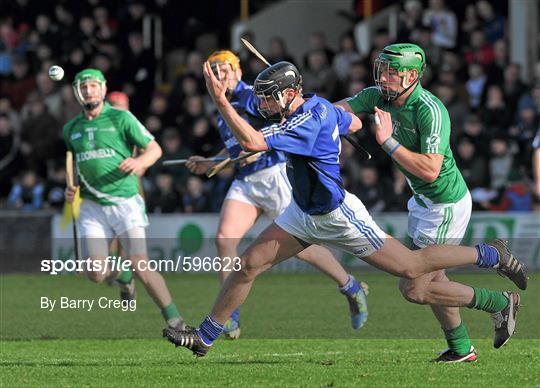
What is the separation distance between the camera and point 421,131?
9.52m

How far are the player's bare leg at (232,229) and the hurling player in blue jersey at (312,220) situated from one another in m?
2.20

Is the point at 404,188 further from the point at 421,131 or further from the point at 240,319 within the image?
the point at 421,131

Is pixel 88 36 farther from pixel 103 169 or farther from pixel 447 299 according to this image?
pixel 447 299

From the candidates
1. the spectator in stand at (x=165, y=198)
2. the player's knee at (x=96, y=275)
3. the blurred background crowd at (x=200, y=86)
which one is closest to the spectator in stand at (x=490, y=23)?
the blurred background crowd at (x=200, y=86)

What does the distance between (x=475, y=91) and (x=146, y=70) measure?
5.42 metres

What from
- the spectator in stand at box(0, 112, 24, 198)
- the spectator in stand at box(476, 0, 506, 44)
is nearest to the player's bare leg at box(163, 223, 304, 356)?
the spectator in stand at box(476, 0, 506, 44)

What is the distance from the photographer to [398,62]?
958cm

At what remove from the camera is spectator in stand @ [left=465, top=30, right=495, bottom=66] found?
65.6 feet

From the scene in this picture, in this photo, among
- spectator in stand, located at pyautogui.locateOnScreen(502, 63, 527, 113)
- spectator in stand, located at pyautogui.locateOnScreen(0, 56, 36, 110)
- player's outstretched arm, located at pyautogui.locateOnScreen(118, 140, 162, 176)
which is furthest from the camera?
spectator in stand, located at pyautogui.locateOnScreen(0, 56, 36, 110)

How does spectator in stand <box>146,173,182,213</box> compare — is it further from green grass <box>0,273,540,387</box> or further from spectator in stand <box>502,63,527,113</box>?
spectator in stand <box>502,63,527,113</box>

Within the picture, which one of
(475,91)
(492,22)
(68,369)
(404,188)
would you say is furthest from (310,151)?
(492,22)

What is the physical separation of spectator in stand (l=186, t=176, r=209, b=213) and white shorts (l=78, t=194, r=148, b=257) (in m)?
6.76

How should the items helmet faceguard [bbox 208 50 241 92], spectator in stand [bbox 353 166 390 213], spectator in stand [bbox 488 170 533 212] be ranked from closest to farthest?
helmet faceguard [bbox 208 50 241 92] → spectator in stand [bbox 488 170 533 212] → spectator in stand [bbox 353 166 390 213]

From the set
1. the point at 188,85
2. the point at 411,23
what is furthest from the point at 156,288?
the point at 411,23
